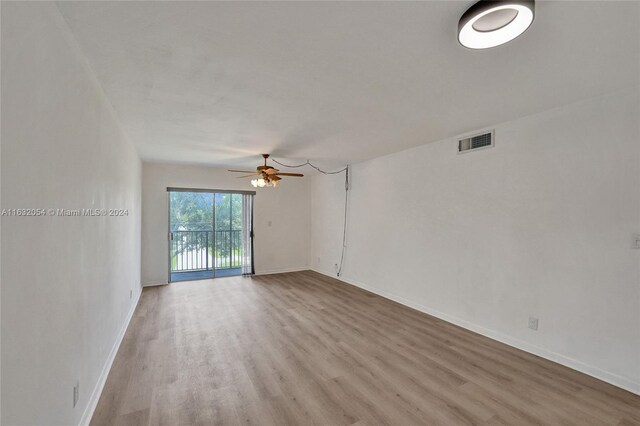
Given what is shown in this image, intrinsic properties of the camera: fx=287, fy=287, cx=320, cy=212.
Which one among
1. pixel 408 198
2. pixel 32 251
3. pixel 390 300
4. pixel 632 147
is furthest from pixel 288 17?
pixel 390 300

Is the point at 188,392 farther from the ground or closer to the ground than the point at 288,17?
closer to the ground

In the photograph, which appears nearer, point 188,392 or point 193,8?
point 193,8

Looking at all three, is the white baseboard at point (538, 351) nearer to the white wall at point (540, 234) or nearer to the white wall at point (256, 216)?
the white wall at point (540, 234)

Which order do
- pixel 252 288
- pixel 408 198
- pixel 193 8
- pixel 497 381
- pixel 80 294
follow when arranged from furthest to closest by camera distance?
1. pixel 252 288
2. pixel 408 198
3. pixel 497 381
4. pixel 80 294
5. pixel 193 8

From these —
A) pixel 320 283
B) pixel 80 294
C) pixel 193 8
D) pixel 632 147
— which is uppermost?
pixel 193 8

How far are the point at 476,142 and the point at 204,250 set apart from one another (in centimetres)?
618

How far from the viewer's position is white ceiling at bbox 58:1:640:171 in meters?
1.53

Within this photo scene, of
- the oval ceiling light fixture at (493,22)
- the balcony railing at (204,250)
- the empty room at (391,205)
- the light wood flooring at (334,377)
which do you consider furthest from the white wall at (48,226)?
the balcony railing at (204,250)

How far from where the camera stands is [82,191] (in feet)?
6.26

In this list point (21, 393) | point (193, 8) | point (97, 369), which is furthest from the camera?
point (97, 369)

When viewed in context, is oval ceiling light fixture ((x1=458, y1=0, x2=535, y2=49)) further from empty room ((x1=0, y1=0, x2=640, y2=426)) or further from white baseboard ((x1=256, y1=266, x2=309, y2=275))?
white baseboard ((x1=256, y1=266, x2=309, y2=275))

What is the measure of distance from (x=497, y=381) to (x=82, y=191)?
355 centimetres

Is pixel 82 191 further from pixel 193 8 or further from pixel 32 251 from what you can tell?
pixel 193 8

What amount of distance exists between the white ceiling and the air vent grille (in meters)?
0.24
